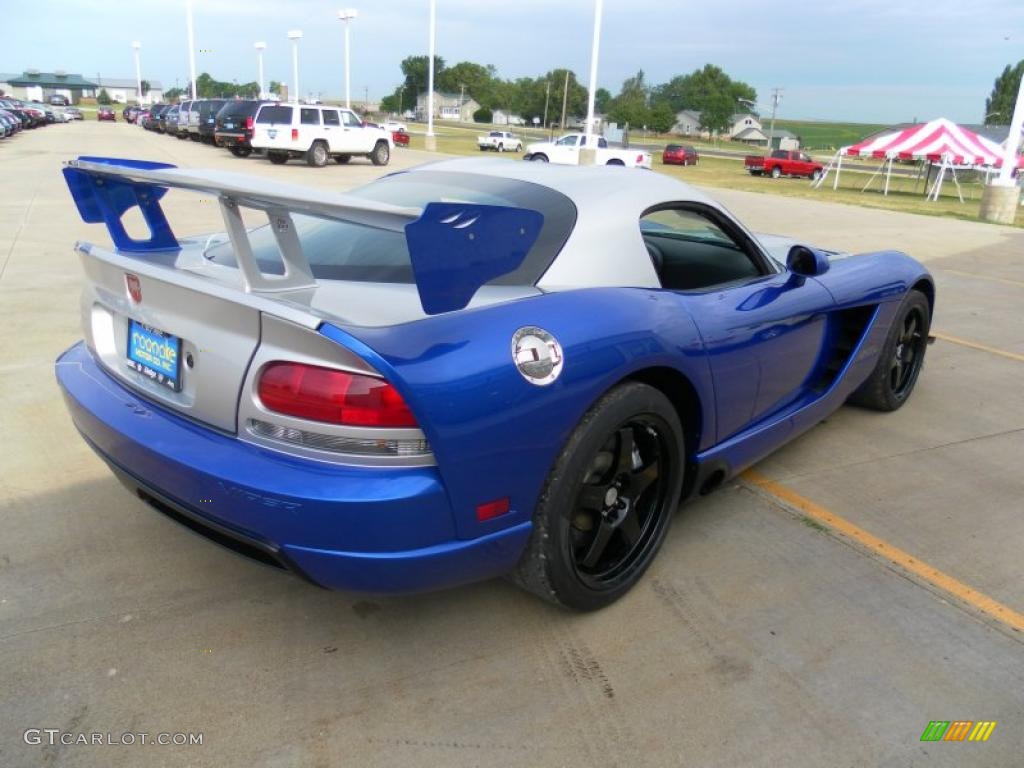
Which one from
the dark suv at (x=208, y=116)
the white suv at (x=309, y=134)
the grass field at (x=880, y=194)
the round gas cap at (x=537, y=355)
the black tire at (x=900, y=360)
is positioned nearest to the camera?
the round gas cap at (x=537, y=355)

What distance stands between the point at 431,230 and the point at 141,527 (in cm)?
189

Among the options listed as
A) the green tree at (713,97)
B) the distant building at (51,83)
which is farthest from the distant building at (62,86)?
the green tree at (713,97)

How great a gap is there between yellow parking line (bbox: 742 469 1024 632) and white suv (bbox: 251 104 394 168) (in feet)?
73.0

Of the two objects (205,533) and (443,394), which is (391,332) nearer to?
(443,394)

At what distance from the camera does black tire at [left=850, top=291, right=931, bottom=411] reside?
416cm

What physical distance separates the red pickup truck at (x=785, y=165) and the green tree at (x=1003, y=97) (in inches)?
2618

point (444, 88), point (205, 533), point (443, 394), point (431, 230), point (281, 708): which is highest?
point (444, 88)

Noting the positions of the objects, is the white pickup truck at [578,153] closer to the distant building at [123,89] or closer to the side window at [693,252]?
the side window at [693,252]

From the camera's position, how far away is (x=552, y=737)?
2.00m

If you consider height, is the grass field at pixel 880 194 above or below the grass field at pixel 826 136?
below

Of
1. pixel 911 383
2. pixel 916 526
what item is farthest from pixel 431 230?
pixel 911 383

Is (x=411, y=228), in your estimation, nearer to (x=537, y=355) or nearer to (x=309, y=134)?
(x=537, y=355)

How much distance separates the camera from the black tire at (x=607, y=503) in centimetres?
219

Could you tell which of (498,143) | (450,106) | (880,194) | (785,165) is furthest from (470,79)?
(880,194)
